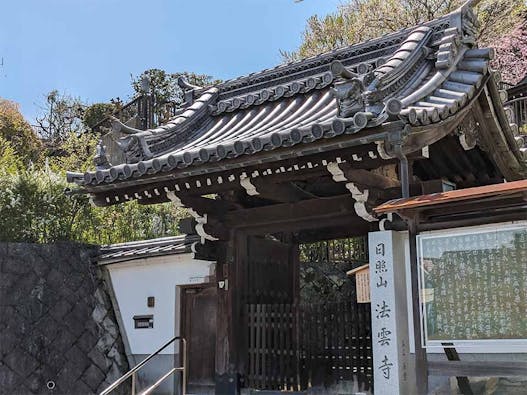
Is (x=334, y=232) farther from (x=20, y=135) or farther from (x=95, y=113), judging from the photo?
(x=95, y=113)

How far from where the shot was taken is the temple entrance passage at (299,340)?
29.6ft

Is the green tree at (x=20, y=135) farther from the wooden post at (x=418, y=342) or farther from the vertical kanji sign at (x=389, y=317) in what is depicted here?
the wooden post at (x=418, y=342)

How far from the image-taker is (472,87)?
25.7ft

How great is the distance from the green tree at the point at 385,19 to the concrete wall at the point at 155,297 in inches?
513

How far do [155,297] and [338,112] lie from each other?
21.6 feet

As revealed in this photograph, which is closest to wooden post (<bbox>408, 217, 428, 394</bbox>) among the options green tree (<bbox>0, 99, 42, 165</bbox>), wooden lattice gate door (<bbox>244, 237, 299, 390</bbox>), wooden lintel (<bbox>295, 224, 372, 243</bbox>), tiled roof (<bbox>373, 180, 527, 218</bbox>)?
tiled roof (<bbox>373, 180, 527, 218</bbox>)

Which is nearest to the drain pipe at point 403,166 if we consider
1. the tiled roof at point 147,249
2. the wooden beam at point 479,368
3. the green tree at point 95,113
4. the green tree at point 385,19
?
the wooden beam at point 479,368

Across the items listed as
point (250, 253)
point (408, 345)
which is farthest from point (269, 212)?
point (408, 345)

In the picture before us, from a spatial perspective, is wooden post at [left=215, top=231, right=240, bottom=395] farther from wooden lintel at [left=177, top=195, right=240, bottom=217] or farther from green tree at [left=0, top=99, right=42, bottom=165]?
green tree at [left=0, top=99, right=42, bottom=165]

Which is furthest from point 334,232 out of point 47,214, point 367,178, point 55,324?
point 47,214

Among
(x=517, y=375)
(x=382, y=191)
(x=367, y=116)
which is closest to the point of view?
(x=517, y=375)

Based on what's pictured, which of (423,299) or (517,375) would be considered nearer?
(517,375)

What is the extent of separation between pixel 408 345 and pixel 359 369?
2127 mm

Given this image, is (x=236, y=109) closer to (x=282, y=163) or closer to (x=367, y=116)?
(x=282, y=163)
